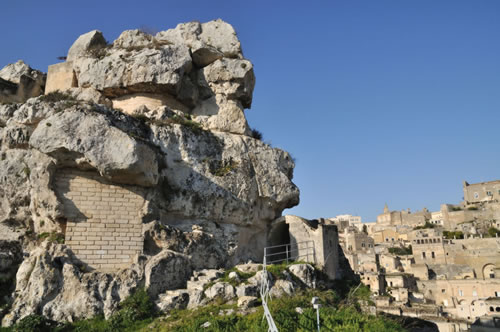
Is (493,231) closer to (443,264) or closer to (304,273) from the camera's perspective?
(443,264)

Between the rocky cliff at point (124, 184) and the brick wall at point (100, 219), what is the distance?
3 cm

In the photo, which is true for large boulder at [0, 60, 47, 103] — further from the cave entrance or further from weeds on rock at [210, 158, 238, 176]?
the cave entrance

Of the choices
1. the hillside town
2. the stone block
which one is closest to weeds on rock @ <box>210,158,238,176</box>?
the stone block

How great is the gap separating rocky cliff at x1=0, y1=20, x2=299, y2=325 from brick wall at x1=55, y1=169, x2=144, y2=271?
0.03 m

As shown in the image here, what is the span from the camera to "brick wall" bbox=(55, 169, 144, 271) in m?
14.4

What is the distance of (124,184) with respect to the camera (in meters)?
15.4

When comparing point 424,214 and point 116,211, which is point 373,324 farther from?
point 424,214

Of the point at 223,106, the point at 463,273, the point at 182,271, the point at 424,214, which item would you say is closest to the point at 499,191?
the point at 424,214

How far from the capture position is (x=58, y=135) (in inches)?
570

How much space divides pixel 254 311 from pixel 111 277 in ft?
15.3

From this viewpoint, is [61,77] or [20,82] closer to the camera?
[20,82]

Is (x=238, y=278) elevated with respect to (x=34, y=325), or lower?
elevated

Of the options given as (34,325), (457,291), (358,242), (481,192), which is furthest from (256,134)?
(481,192)

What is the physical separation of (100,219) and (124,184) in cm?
146
